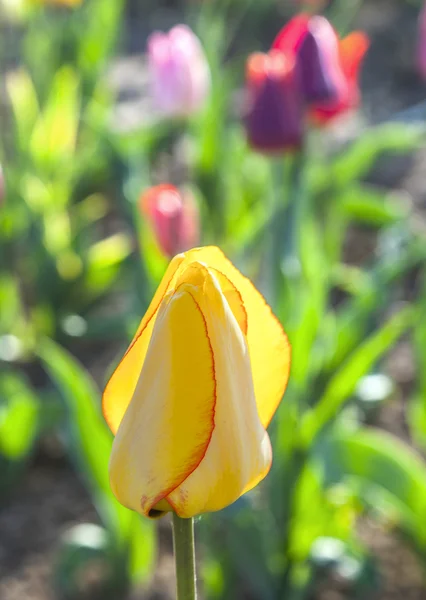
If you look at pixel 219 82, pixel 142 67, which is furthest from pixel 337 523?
pixel 142 67

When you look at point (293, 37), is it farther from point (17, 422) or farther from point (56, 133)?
point (56, 133)

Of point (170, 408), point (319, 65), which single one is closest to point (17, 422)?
point (319, 65)

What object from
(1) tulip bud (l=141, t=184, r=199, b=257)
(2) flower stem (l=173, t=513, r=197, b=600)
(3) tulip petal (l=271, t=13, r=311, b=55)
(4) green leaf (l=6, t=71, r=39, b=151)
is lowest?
(1) tulip bud (l=141, t=184, r=199, b=257)

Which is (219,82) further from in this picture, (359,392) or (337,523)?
(337,523)

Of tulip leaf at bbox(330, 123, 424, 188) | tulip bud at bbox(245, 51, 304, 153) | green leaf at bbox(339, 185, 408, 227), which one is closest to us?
tulip bud at bbox(245, 51, 304, 153)

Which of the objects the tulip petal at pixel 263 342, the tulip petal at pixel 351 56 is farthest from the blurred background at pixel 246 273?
the tulip petal at pixel 263 342

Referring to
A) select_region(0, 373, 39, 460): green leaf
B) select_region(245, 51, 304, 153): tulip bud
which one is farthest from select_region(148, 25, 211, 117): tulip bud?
select_region(0, 373, 39, 460): green leaf

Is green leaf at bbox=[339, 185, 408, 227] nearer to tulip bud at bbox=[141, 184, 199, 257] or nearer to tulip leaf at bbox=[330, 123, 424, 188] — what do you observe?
tulip leaf at bbox=[330, 123, 424, 188]
